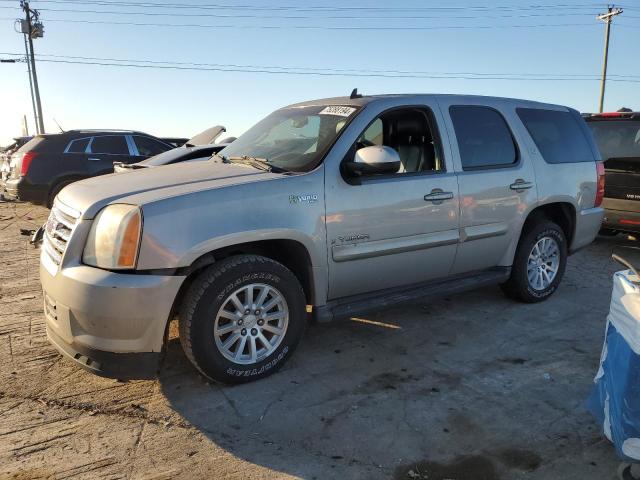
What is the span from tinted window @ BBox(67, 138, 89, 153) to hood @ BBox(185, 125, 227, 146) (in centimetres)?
256

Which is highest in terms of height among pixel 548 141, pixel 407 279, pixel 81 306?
pixel 548 141

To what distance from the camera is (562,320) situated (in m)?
4.85

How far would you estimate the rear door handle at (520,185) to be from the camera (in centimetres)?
475

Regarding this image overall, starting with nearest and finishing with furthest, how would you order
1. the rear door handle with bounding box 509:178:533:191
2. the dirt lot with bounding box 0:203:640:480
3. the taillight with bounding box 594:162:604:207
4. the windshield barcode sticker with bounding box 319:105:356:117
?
1. the dirt lot with bounding box 0:203:640:480
2. the windshield barcode sticker with bounding box 319:105:356:117
3. the rear door handle with bounding box 509:178:533:191
4. the taillight with bounding box 594:162:604:207

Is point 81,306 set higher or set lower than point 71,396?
higher

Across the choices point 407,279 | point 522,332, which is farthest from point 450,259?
point 522,332

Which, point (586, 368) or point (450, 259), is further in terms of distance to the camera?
point (450, 259)

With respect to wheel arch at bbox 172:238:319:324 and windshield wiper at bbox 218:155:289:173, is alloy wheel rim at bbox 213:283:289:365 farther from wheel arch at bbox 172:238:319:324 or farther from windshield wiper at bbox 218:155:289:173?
windshield wiper at bbox 218:155:289:173

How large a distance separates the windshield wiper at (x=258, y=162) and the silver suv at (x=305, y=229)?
2cm

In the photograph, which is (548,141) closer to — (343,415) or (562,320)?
(562,320)

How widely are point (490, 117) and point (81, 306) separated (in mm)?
3756

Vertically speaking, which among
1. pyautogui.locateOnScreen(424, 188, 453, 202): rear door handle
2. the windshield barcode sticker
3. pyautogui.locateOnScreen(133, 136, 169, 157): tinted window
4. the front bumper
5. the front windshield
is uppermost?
the windshield barcode sticker

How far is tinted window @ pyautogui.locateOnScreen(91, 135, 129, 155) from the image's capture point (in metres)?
10.7

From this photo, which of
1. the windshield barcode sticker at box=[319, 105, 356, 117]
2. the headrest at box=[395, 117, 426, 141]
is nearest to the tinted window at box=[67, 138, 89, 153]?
the windshield barcode sticker at box=[319, 105, 356, 117]
